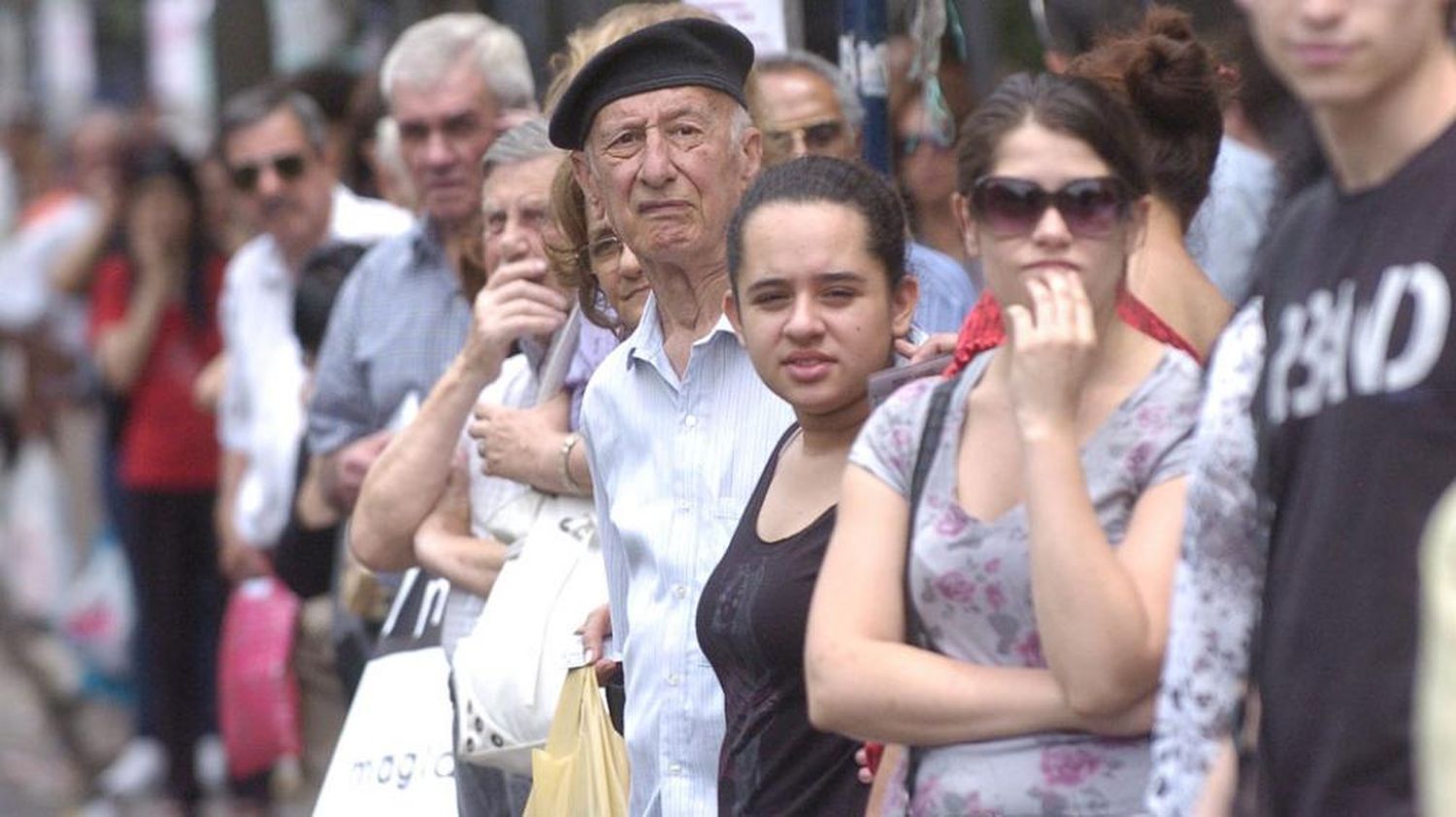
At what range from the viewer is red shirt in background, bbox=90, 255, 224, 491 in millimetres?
11336

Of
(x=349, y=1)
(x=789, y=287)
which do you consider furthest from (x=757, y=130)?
(x=349, y=1)

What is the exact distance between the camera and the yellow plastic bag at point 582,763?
5.12 m

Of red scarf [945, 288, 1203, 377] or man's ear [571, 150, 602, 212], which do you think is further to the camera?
man's ear [571, 150, 602, 212]

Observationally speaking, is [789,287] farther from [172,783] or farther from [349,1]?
[349,1]

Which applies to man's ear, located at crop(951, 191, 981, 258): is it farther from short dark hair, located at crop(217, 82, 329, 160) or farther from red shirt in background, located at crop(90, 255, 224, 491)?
red shirt in background, located at crop(90, 255, 224, 491)

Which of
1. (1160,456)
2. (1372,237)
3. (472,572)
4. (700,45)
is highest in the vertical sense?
(700,45)

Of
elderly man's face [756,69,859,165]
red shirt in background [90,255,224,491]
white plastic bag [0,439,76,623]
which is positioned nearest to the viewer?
elderly man's face [756,69,859,165]

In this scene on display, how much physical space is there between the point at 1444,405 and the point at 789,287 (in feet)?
4.74

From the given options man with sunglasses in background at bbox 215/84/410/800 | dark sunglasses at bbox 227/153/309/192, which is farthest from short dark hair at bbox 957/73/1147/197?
dark sunglasses at bbox 227/153/309/192

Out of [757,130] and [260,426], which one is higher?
[757,130]

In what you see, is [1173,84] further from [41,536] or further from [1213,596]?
[41,536]

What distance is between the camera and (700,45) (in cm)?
516

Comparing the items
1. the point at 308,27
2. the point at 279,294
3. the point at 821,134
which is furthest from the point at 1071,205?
the point at 308,27

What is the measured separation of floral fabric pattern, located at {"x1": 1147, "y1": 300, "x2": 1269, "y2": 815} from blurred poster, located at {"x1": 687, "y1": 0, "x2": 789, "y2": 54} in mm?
3242
